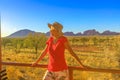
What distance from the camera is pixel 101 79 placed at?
1508 centimetres

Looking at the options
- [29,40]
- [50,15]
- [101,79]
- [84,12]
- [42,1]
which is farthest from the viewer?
[50,15]

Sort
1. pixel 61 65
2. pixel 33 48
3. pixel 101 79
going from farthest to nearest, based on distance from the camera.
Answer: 1. pixel 33 48
2. pixel 101 79
3. pixel 61 65

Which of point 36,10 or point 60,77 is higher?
point 36,10

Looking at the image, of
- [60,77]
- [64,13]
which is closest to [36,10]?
[64,13]

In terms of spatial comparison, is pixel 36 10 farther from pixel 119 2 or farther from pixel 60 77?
pixel 60 77

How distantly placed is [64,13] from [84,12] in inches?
148

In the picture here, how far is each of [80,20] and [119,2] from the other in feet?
23.6

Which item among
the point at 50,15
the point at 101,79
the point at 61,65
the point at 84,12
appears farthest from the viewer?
the point at 50,15

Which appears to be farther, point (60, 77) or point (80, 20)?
point (80, 20)

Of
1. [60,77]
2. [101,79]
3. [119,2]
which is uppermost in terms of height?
[119,2]

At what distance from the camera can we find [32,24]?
144 feet

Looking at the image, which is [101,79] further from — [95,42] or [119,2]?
[119,2]

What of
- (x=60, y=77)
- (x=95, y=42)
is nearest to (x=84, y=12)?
(x=95, y=42)

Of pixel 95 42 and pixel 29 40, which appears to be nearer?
pixel 29 40
